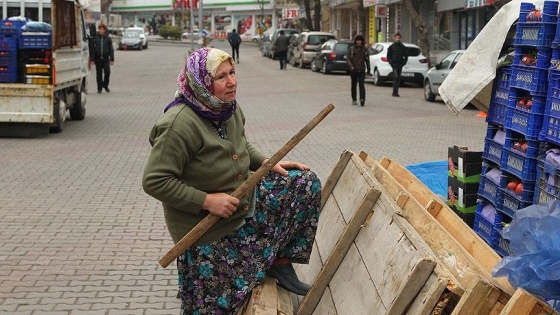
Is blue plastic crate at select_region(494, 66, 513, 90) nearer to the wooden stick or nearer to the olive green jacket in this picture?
the wooden stick

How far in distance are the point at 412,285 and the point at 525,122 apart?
96.6 inches

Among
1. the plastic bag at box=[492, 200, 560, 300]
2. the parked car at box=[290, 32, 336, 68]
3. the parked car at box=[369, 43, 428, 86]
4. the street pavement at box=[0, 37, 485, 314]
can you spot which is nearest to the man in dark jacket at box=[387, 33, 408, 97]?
the street pavement at box=[0, 37, 485, 314]

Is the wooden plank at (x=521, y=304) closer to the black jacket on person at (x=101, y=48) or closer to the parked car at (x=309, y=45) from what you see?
the black jacket on person at (x=101, y=48)

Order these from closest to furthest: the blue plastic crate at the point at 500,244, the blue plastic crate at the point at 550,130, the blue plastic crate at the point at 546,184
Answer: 1. the blue plastic crate at the point at 546,184
2. the blue plastic crate at the point at 550,130
3. the blue plastic crate at the point at 500,244

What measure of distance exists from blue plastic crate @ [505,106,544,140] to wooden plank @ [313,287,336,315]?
179cm

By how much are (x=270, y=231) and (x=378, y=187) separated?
0.58 metres

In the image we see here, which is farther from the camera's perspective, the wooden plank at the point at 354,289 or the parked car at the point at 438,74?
the parked car at the point at 438,74

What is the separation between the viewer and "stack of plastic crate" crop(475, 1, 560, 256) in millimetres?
5055

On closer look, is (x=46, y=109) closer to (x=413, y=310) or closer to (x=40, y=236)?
(x=40, y=236)

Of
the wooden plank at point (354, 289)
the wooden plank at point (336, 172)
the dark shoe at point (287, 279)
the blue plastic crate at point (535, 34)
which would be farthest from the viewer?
the wooden plank at point (336, 172)

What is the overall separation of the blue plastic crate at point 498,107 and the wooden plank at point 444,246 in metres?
1.29

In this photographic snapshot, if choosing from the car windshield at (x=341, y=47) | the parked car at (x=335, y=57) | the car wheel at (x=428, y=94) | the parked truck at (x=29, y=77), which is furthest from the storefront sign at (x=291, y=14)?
the parked truck at (x=29, y=77)

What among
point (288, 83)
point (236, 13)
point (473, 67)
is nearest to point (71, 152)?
point (473, 67)

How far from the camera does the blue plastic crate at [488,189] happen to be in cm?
568
